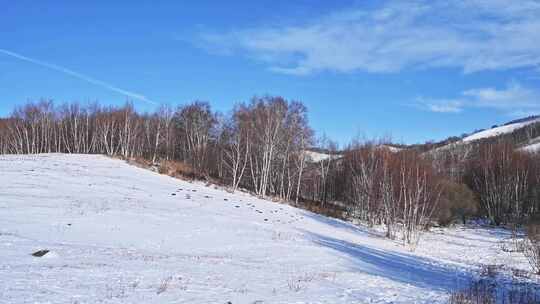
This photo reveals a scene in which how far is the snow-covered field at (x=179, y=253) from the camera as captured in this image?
12328 mm

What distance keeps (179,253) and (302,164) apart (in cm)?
4612

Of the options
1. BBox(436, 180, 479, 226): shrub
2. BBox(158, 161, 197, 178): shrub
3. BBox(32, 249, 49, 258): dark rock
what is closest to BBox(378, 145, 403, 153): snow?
BBox(436, 180, 479, 226): shrub

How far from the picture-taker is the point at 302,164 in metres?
64.8

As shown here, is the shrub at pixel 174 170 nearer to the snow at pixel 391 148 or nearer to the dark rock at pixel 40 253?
the snow at pixel 391 148

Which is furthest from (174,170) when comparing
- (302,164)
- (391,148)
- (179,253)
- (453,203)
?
(179,253)

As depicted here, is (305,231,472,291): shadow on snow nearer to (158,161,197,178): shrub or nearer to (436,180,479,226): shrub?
(436,180,479,226): shrub

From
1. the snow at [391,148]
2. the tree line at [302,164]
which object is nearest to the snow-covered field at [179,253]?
the tree line at [302,164]

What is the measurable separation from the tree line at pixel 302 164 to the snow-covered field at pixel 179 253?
8.49m

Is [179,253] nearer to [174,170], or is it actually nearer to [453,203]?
[174,170]

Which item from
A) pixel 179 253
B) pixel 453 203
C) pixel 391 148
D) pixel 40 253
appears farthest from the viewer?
pixel 391 148

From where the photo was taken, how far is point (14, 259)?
46.5ft

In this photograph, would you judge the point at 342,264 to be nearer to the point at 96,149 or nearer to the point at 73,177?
the point at 73,177

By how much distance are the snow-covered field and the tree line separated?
849 cm

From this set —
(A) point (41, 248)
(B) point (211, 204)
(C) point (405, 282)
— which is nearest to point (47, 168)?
(B) point (211, 204)
